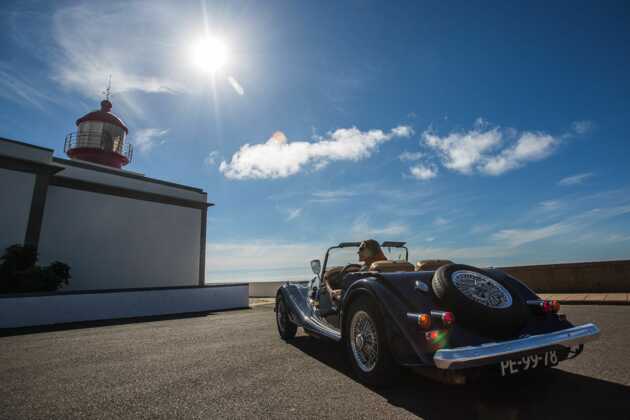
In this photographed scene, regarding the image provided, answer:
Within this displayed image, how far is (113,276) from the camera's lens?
16.4 meters

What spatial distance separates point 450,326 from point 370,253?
1981mm

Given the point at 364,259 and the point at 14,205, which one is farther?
the point at 14,205

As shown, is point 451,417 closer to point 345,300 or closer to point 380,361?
point 380,361

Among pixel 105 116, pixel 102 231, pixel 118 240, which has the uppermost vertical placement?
pixel 105 116

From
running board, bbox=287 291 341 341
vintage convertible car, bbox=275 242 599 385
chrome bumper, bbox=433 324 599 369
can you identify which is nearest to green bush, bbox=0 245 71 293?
running board, bbox=287 291 341 341

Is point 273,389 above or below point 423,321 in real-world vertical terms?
below

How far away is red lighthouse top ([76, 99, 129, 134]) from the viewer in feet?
72.4

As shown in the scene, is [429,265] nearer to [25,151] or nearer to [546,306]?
[546,306]

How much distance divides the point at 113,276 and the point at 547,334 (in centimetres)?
1833

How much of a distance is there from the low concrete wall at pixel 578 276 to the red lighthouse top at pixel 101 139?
24.2m

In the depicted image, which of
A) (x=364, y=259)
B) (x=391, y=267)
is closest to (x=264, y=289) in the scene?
(x=364, y=259)

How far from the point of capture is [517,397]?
2.54 metres

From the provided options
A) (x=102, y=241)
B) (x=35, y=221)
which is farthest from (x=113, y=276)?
(x=35, y=221)

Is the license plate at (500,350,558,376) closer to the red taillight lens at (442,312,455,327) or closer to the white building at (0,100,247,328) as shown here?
the red taillight lens at (442,312,455,327)
